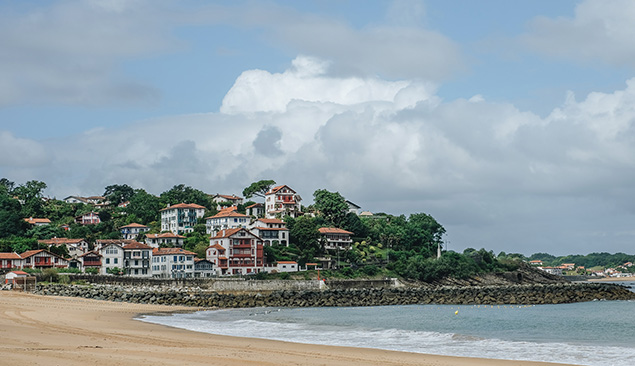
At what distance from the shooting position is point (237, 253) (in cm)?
8862

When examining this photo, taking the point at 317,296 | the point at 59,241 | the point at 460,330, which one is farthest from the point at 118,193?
the point at 460,330

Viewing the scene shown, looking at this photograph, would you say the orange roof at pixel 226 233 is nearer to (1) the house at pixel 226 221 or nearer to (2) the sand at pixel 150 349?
(1) the house at pixel 226 221

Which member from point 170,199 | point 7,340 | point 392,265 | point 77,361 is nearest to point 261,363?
point 77,361

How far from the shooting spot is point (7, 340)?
74.9 feet

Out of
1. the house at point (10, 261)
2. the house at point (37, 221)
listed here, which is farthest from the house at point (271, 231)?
the house at point (37, 221)

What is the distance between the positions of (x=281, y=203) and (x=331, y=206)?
949 cm

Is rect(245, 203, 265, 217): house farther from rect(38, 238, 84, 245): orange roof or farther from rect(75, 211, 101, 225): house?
rect(38, 238, 84, 245): orange roof

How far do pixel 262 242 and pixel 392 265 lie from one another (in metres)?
19.6

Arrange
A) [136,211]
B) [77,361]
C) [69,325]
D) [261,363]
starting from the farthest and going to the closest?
[136,211]
[69,325]
[261,363]
[77,361]

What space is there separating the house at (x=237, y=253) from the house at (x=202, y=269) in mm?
989

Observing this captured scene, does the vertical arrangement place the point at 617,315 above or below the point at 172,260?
below

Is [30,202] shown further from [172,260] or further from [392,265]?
[392,265]

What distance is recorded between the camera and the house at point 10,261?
261 ft

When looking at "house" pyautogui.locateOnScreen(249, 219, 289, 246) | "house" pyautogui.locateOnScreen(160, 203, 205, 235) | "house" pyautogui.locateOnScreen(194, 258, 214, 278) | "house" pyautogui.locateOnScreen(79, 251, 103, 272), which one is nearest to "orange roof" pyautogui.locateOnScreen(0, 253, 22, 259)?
"house" pyautogui.locateOnScreen(79, 251, 103, 272)
